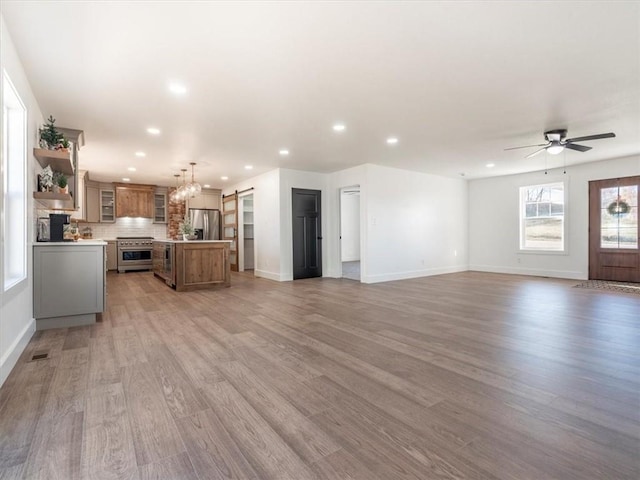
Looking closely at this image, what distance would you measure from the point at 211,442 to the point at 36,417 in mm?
1090

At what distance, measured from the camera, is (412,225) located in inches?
304

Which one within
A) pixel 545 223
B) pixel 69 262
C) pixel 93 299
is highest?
pixel 545 223

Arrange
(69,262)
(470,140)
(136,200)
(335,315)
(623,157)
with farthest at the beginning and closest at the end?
(136,200), (623,157), (470,140), (335,315), (69,262)

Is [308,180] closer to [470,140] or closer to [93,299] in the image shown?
[470,140]

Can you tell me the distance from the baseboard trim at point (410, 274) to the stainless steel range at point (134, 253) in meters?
6.49

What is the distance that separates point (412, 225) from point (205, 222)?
20.9 feet

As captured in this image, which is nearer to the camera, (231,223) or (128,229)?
(128,229)

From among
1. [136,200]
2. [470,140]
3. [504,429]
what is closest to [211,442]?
[504,429]

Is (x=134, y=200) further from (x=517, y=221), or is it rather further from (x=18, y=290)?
(x=517, y=221)

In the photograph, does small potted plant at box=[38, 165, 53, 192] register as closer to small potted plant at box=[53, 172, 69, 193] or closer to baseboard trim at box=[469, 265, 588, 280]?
small potted plant at box=[53, 172, 69, 193]

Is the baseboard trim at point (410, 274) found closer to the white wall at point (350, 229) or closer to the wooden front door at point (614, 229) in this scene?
the wooden front door at point (614, 229)

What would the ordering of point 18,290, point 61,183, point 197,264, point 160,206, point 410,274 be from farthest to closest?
point 160,206 → point 410,274 → point 197,264 → point 61,183 → point 18,290

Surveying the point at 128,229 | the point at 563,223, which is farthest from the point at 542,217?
the point at 128,229

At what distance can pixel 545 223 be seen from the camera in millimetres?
7676
